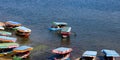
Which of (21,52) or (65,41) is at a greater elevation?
(21,52)

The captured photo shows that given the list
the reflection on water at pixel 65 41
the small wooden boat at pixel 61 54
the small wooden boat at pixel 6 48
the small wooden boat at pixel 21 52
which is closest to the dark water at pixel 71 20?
the reflection on water at pixel 65 41

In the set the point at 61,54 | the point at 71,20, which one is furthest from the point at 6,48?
the point at 71,20

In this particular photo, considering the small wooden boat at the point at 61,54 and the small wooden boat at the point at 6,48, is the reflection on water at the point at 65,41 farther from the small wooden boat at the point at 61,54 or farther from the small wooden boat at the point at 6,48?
the small wooden boat at the point at 6,48

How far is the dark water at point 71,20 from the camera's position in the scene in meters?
60.2

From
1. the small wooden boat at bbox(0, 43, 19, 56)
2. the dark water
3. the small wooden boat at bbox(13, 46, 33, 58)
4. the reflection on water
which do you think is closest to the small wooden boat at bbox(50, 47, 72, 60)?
the dark water

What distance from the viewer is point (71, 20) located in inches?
3273

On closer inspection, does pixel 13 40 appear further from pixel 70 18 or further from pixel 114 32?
pixel 70 18

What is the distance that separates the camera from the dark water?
60.2 metres

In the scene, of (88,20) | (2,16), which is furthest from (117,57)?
(2,16)

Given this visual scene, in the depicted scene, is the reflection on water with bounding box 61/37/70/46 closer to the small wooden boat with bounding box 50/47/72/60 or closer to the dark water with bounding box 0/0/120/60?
the dark water with bounding box 0/0/120/60

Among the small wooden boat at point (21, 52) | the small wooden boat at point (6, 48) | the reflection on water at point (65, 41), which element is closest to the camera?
the small wooden boat at point (21, 52)

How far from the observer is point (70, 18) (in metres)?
85.6

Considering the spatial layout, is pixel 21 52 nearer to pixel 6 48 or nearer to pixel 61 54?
pixel 6 48

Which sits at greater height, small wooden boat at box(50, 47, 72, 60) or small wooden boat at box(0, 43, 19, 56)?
small wooden boat at box(0, 43, 19, 56)
